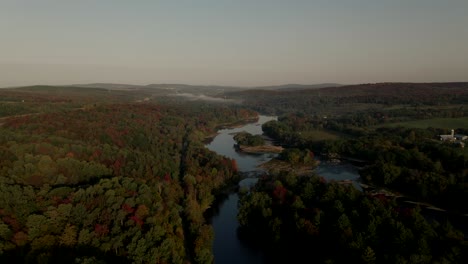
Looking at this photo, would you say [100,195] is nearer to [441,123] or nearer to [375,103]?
[441,123]

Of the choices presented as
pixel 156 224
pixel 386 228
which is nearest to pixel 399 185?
pixel 386 228

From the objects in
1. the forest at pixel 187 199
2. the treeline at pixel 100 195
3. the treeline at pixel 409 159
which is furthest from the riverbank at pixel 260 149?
the treeline at pixel 100 195

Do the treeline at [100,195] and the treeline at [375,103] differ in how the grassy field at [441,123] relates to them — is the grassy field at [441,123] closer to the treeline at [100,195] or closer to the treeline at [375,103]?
the treeline at [375,103]

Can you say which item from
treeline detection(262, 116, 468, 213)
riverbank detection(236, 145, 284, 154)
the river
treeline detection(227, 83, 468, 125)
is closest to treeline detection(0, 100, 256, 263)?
the river

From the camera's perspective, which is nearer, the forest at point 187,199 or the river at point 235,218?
the forest at point 187,199

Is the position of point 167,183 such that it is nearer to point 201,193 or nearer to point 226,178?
point 201,193

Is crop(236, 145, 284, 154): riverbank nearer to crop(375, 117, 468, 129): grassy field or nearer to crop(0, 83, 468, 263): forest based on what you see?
crop(0, 83, 468, 263): forest

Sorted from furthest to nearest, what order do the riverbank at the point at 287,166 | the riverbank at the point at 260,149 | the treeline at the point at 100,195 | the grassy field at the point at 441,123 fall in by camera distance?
the grassy field at the point at 441,123
the riverbank at the point at 260,149
the riverbank at the point at 287,166
the treeline at the point at 100,195

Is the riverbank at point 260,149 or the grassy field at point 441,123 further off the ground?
the grassy field at point 441,123
